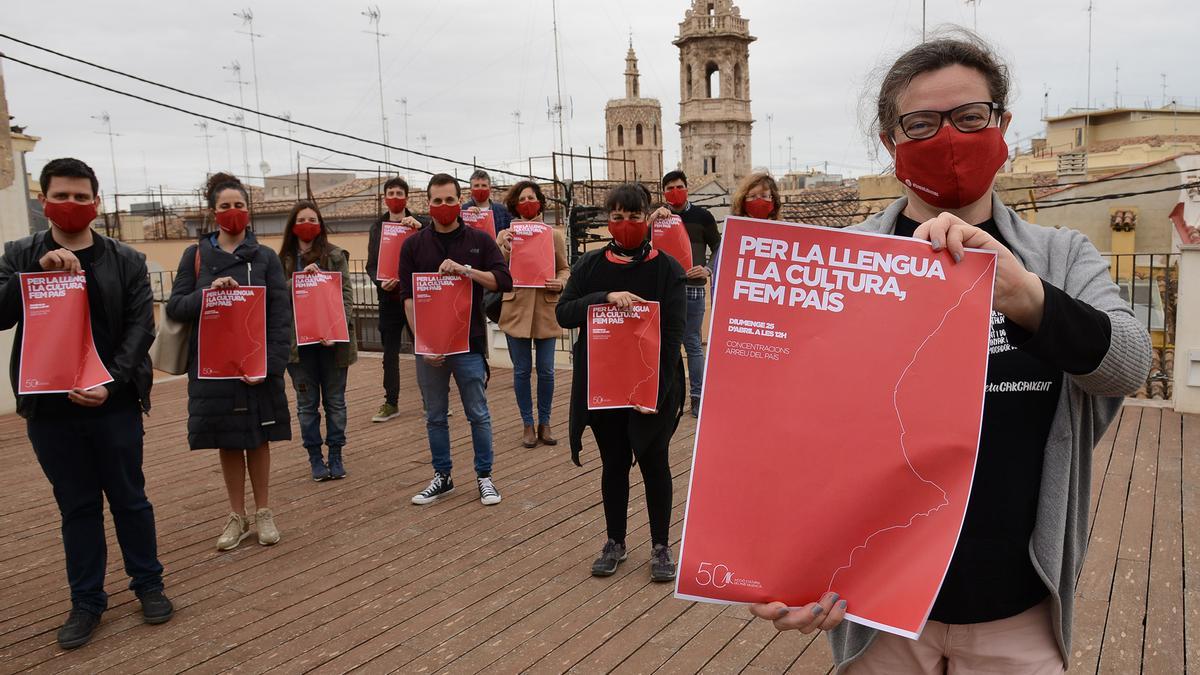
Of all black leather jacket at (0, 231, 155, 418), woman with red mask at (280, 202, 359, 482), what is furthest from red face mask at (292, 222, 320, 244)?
black leather jacket at (0, 231, 155, 418)

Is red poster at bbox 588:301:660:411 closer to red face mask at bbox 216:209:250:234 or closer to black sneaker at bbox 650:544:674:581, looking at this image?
black sneaker at bbox 650:544:674:581

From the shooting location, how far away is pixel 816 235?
4.78 ft

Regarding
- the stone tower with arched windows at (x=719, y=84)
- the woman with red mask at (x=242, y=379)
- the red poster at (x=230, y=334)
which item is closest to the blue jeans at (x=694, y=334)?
the woman with red mask at (x=242, y=379)

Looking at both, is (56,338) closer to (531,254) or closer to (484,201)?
(531,254)

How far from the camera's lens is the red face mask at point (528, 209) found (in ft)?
22.7

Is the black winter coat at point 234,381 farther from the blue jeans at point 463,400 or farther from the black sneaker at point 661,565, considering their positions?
the black sneaker at point 661,565

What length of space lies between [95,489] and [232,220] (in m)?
1.55

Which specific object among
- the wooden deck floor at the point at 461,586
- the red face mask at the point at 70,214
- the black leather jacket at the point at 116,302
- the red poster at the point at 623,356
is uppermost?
the red face mask at the point at 70,214

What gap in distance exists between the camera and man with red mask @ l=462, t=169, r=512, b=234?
7043 millimetres

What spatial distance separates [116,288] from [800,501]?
3.52 meters

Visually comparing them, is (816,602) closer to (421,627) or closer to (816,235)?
(816,235)

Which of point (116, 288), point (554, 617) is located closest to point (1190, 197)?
point (554, 617)

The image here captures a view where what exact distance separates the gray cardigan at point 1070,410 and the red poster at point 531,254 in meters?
5.31

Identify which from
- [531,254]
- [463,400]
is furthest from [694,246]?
[463,400]
